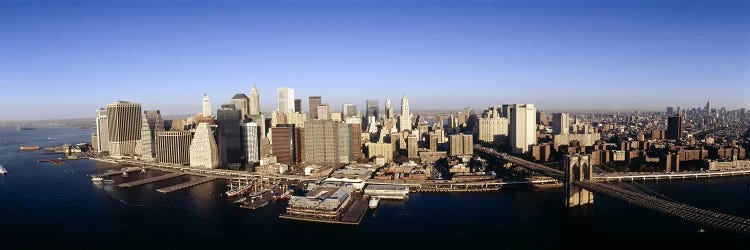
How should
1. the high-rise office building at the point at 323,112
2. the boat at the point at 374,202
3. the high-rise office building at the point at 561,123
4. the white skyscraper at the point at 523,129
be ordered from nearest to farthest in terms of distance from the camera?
the boat at the point at 374,202, the white skyscraper at the point at 523,129, the high-rise office building at the point at 561,123, the high-rise office building at the point at 323,112

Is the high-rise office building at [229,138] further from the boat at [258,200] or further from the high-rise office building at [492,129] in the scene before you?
the high-rise office building at [492,129]

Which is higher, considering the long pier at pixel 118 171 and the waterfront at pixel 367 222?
the long pier at pixel 118 171

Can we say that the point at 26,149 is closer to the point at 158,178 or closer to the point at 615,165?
the point at 158,178

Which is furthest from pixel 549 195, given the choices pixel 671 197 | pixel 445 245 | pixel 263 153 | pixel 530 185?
pixel 263 153

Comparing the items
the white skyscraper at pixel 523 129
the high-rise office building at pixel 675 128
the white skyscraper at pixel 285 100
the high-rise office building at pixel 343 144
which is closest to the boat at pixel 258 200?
the high-rise office building at pixel 343 144

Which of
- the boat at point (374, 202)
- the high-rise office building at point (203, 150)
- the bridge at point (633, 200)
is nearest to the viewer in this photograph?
the bridge at point (633, 200)

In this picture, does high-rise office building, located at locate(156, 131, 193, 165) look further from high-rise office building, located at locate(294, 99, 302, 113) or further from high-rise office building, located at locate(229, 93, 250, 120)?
high-rise office building, located at locate(294, 99, 302, 113)

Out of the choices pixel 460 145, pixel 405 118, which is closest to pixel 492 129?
pixel 460 145
